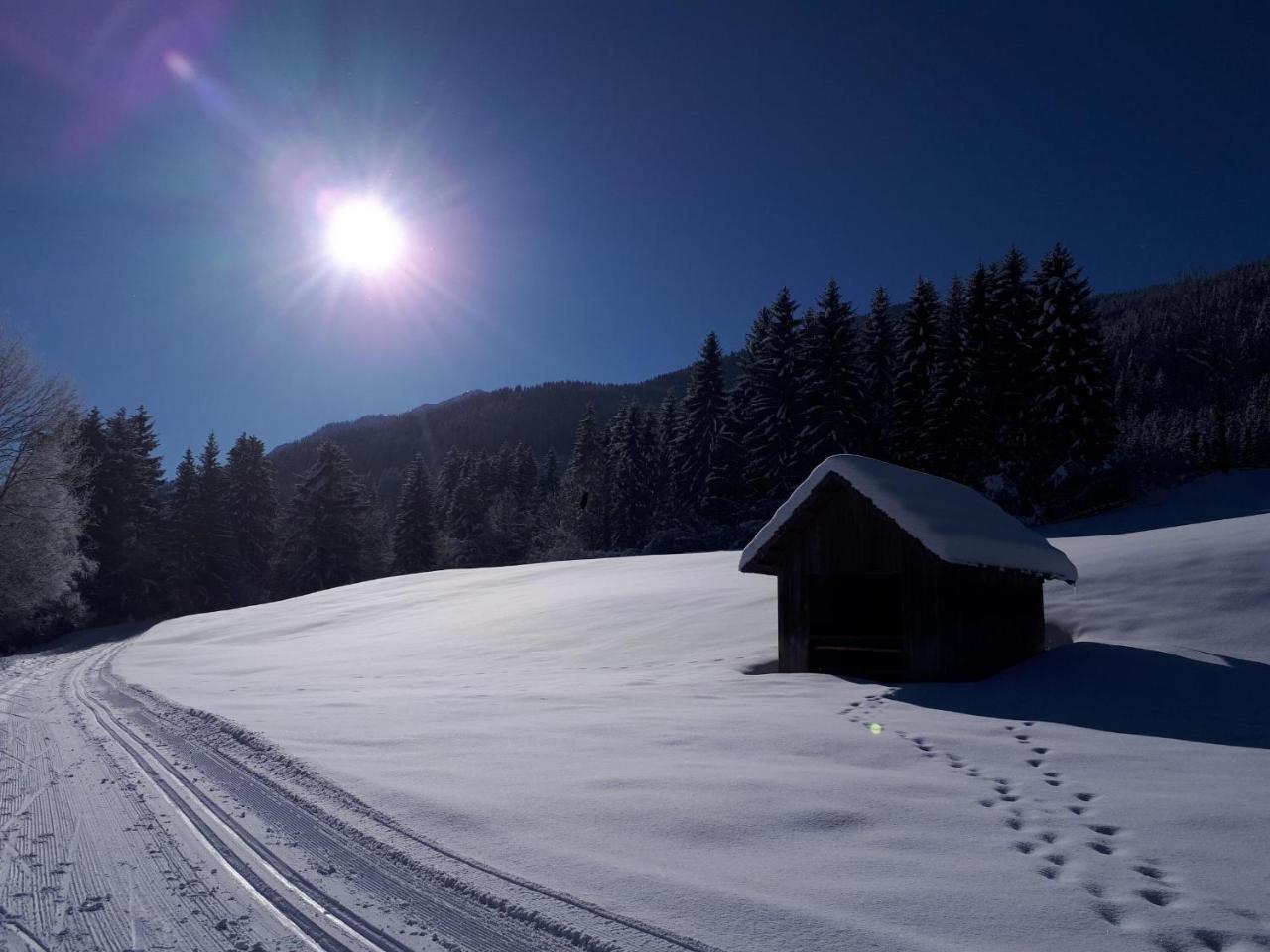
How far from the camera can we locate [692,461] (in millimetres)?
47188

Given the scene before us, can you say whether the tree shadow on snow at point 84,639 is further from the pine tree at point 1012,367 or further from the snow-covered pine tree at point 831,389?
the pine tree at point 1012,367

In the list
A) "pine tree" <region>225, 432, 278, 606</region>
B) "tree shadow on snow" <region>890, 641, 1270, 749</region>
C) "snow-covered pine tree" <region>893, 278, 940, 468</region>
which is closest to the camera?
"tree shadow on snow" <region>890, 641, 1270, 749</region>

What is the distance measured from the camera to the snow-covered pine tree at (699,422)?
46.8m

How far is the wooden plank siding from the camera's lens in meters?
10.4

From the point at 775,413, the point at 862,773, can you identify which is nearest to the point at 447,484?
the point at 775,413

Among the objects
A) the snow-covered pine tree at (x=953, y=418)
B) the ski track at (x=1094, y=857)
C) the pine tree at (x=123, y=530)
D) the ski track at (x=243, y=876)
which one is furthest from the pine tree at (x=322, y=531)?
the ski track at (x=1094, y=857)

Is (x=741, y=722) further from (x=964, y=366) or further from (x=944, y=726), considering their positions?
(x=964, y=366)

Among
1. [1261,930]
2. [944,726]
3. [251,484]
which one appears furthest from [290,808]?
[251,484]

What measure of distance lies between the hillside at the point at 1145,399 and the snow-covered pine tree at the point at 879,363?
12.9m

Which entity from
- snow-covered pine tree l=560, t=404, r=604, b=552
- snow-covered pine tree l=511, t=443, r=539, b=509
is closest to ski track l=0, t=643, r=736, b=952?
snow-covered pine tree l=560, t=404, r=604, b=552

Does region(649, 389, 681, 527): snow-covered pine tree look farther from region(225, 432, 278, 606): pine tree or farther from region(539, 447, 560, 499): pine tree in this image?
region(225, 432, 278, 606): pine tree

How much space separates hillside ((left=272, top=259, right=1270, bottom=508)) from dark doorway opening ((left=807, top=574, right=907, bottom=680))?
98.0 ft

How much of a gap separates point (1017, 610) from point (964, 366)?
2854 cm

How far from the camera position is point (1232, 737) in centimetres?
701
